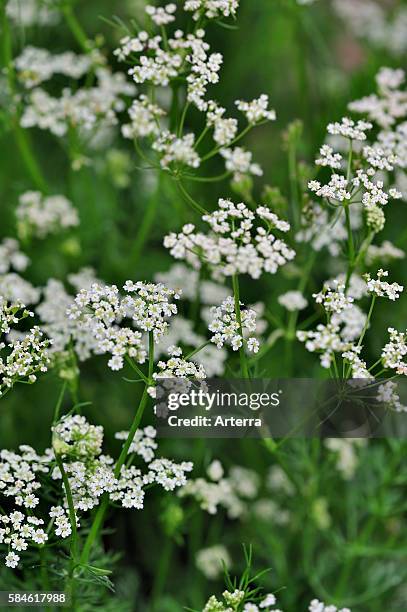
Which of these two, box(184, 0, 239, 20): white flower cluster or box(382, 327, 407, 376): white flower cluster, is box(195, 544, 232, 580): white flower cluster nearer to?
box(382, 327, 407, 376): white flower cluster

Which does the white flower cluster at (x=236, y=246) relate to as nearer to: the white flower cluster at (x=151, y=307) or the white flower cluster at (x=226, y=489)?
the white flower cluster at (x=151, y=307)

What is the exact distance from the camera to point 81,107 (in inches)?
49.7

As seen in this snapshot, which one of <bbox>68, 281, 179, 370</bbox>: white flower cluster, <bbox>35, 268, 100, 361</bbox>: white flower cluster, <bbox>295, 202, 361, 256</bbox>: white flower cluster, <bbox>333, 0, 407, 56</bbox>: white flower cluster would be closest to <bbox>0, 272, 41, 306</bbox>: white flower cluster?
<bbox>35, 268, 100, 361</bbox>: white flower cluster

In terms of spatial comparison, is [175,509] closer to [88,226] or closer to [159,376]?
[159,376]

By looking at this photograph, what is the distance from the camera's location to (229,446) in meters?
1.58

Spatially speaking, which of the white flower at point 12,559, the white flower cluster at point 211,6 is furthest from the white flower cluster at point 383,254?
the white flower at point 12,559

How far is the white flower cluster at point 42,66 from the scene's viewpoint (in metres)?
1.29

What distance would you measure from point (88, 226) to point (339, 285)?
765 mm

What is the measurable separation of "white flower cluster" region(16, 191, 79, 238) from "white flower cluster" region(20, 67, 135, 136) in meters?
0.11

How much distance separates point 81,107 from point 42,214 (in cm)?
18

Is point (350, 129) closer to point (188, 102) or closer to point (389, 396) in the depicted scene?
point (188, 102)

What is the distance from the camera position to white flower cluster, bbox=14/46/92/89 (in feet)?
4.25

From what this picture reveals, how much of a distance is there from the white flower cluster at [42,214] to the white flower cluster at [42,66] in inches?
7.0

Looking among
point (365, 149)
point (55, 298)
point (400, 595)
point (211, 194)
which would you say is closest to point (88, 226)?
point (211, 194)
